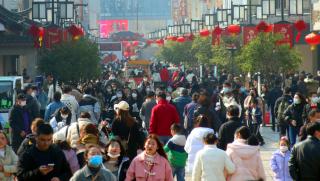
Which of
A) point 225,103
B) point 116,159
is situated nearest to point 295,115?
point 225,103

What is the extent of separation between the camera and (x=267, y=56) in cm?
4309

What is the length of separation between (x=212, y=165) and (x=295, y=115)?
369 inches

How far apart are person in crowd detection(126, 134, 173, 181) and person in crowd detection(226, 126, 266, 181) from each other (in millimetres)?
1613

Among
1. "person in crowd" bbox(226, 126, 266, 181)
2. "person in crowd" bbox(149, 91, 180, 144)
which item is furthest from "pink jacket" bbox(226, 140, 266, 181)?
"person in crowd" bbox(149, 91, 180, 144)

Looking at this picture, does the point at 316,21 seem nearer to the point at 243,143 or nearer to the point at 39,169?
the point at 243,143

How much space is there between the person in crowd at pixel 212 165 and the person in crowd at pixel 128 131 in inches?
87.6

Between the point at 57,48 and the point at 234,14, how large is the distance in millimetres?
20544

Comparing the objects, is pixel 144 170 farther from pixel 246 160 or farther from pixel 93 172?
pixel 246 160

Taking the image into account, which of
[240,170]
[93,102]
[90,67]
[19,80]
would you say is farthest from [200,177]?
[90,67]

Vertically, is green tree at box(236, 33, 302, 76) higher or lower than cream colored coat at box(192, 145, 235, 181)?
higher

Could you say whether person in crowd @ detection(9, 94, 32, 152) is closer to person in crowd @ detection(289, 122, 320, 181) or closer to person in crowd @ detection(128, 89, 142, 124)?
person in crowd @ detection(128, 89, 142, 124)

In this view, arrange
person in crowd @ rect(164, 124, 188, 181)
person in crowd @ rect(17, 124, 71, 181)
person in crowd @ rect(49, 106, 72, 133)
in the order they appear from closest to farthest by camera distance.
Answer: person in crowd @ rect(17, 124, 71, 181) < person in crowd @ rect(164, 124, 188, 181) < person in crowd @ rect(49, 106, 72, 133)

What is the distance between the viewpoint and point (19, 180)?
40.5 feet

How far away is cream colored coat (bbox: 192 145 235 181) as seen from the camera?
47.1 feet
